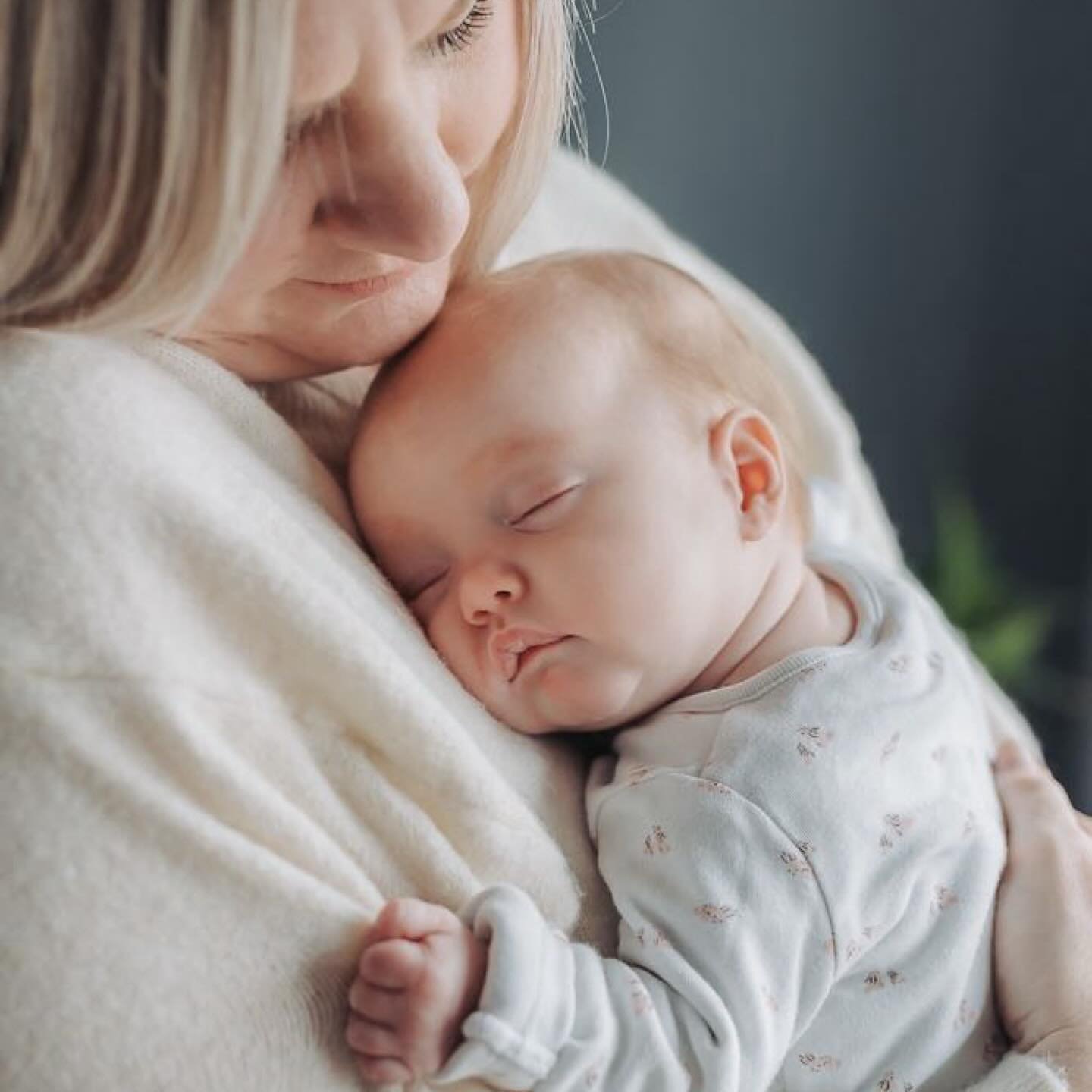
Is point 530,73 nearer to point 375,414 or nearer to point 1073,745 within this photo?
point 375,414

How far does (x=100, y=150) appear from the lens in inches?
28.0

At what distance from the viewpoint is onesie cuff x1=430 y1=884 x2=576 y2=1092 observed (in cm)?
76

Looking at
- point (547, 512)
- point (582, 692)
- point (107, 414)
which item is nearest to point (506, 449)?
point (547, 512)

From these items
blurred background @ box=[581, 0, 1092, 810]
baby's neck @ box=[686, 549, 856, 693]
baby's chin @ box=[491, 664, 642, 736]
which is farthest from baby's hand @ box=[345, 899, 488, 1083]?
blurred background @ box=[581, 0, 1092, 810]

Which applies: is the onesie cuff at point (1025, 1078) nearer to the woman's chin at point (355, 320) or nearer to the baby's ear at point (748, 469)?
the baby's ear at point (748, 469)

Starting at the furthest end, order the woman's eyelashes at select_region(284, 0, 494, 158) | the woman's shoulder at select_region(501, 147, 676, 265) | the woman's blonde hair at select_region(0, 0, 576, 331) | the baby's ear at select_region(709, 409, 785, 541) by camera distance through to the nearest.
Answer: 1. the woman's shoulder at select_region(501, 147, 676, 265)
2. the baby's ear at select_region(709, 409, 785, 541)
3. the woman's eyelashes at select_region(284, 0, 494, 158)
4. the woman's blonde hair at select_region(0, 0, 576, 331)

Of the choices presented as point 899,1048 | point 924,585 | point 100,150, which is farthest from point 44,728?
point 924,585

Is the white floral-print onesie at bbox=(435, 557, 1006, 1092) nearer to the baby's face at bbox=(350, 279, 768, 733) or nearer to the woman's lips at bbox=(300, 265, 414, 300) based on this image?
the baby's face at bbox=(350, 279, 768, 733)

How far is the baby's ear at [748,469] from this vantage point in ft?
3.30

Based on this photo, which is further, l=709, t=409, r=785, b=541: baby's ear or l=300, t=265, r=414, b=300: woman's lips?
l=709, t=409, r=785, b=541: baby's ear

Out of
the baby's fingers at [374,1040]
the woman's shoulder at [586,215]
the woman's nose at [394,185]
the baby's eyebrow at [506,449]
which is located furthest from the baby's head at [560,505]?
the woman's shoulder at [586,215]

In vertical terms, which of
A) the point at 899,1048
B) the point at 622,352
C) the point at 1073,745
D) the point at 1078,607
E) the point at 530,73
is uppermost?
the point at 530,73

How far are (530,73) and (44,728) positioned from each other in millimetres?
527

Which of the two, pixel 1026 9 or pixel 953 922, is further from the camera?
pixel 1026 9
